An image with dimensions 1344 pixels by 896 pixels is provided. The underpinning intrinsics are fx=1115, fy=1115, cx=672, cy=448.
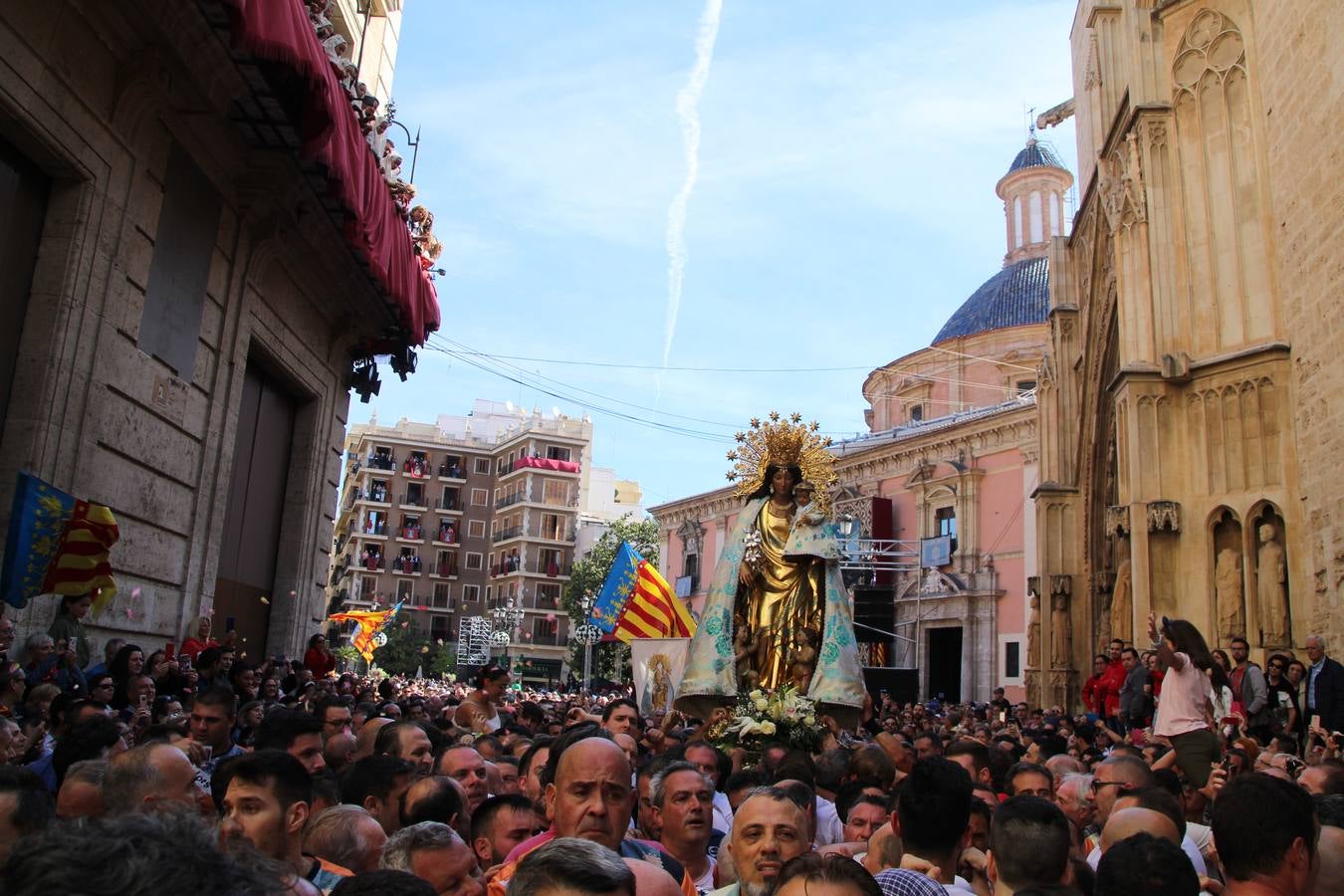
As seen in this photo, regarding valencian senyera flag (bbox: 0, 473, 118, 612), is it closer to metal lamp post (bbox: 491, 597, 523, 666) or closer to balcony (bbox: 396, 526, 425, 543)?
metal lamp post (bbox: 491, 597, 523, 666)

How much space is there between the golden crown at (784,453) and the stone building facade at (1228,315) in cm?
583

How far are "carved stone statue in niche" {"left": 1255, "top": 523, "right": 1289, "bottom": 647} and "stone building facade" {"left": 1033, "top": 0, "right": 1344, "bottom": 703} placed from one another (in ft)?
0.08

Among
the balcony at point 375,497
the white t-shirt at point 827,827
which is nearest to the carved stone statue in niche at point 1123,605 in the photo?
the white t-shirt at point 827,827

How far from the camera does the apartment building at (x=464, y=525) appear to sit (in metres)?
73.0

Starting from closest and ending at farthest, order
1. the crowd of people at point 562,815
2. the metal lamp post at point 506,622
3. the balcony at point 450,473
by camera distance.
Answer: the crowd of people at point 562,815 → the metal lamp post at point 506,622 → the balcony at point 450,473

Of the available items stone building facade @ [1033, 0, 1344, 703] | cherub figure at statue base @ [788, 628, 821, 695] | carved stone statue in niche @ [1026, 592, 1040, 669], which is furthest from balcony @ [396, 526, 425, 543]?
cherub figure at statue base @ [788, 628, 821, 695]

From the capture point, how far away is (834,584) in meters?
12.3

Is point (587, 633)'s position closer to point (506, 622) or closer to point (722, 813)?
point (506, 622)

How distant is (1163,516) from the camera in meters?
15.9

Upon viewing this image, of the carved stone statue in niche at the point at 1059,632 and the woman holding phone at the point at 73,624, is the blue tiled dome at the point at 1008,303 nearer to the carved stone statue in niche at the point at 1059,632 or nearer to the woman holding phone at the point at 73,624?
the carved stone statue in niche at the point at 1059,632

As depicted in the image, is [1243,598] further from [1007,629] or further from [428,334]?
[1007,629]

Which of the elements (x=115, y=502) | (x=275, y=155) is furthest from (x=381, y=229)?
(x=115, y=502)

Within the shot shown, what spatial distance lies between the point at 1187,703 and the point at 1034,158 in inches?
1863

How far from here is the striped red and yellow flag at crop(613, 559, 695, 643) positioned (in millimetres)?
18922
